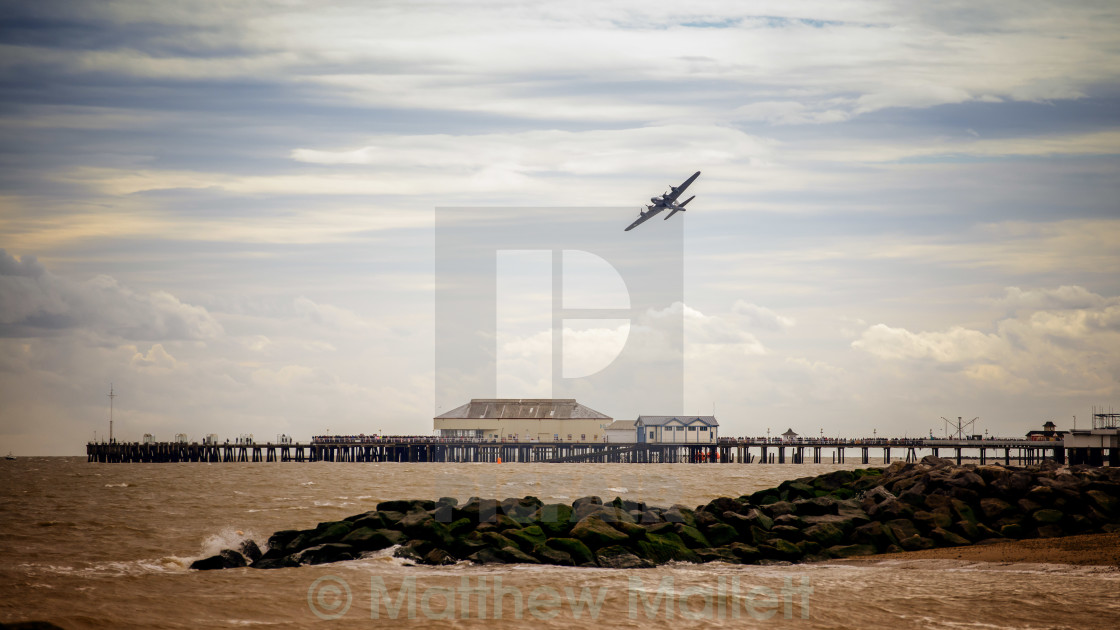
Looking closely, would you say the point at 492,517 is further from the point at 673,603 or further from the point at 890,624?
the point at 890,624

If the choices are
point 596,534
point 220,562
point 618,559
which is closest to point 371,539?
point 220,562

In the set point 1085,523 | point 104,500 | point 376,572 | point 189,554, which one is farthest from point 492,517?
point 104,500

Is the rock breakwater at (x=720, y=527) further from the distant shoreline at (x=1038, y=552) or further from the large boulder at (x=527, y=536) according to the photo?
the distant shoreline at (x=1038, y=552)

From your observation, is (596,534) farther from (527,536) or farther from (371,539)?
(371,539)

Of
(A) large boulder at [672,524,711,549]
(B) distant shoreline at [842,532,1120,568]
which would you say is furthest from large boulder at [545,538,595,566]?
(B) distant shoreline at [842,532,1120,568]

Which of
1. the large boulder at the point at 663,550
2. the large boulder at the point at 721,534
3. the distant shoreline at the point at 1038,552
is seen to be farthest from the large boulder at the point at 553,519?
the distant shoreline at the point at 1038,552

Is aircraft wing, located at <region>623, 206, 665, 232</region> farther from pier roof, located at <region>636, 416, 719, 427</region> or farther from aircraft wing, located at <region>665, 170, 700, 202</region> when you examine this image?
pier roof, located at <region>636, 416, 719, 427</region>

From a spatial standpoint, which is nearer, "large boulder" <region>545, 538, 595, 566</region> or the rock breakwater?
"large boulder" <region>545, 538, 595, 566</region>
